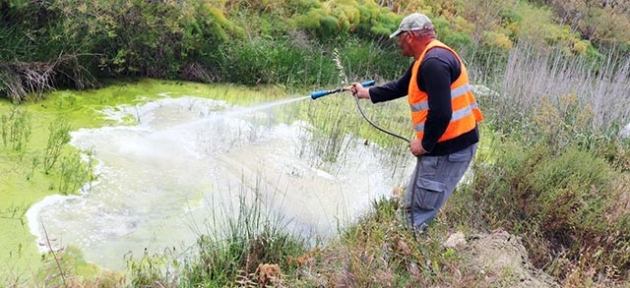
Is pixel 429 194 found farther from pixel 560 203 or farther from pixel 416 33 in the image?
pixel 560 203

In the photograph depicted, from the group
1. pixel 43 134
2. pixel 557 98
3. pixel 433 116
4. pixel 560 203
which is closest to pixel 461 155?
pixel 433 116

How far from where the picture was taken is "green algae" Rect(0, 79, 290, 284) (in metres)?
3.79

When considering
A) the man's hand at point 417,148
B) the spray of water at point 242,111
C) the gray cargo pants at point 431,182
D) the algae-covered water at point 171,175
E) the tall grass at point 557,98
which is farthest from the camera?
the tall grass at point 557,98

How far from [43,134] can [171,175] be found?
128cm

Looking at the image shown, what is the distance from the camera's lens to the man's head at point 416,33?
11.9ft

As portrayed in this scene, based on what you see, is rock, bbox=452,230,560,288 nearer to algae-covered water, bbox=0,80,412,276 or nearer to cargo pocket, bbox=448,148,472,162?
cargo pocket, bbox=448,148,472,162

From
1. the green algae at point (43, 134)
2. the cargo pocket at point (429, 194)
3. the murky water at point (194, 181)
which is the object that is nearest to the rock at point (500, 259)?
the cargo pocket at point (429, 194)

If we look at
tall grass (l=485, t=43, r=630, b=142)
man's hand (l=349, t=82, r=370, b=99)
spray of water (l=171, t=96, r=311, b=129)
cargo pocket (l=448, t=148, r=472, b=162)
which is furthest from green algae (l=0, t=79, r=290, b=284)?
tall grass (l=485, t=43, r=630, b=142)

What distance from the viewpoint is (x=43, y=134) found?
546 centimetres

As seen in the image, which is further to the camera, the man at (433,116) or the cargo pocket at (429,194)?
the cargo pocket at (429,194)

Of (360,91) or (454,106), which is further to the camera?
(360,91)

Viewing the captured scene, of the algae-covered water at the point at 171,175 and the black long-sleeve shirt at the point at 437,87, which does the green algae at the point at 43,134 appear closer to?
the algae-covered water at the point at 171,175

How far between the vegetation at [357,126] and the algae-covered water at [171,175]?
0.63 ft

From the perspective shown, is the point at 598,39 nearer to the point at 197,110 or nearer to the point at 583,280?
the point at 197,110
